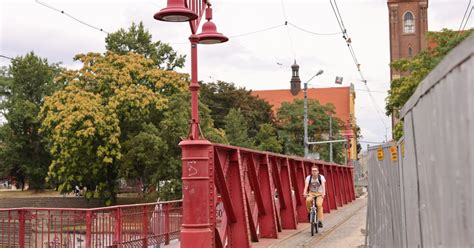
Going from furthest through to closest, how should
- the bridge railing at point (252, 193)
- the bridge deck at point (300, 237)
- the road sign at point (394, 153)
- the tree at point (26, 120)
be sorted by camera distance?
the tree at point (26, 120) → the bridge deck at point (300, 237) → the bridge railing at point (252, 193) → the road sign at point (394, 153)

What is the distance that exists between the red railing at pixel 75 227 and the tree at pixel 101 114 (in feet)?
79.0

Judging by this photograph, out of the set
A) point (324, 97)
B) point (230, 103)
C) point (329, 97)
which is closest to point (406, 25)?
point (329, 97)

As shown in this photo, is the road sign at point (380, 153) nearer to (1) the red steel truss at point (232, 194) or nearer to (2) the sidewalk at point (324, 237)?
(1) the red steel truss at point (232, 194)

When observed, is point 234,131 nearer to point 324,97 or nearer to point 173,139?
point 173,139

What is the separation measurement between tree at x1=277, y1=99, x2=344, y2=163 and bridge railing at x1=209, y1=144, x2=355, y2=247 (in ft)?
168

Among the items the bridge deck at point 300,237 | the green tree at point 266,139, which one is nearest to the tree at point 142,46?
the green tree at point 266,139

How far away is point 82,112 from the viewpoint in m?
39.3

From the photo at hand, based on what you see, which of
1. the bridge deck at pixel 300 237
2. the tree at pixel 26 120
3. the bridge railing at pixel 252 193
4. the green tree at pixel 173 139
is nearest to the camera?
the bridge railing at pixel 252 193

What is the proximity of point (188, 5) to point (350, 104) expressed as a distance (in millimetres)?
96596

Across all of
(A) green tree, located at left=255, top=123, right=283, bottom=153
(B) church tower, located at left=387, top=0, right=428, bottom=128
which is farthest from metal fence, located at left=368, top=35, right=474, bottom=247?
(B) church tower, located at left=387, top=0, right=428, bottom=128

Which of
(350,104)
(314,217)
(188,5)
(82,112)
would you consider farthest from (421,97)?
(350,104)

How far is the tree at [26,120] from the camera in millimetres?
65188

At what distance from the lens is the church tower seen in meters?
93.7

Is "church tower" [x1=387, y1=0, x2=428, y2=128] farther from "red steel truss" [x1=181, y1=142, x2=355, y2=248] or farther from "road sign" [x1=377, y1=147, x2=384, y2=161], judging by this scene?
"road sign" [x1=377, y1=147, x2=384, y2=161]
